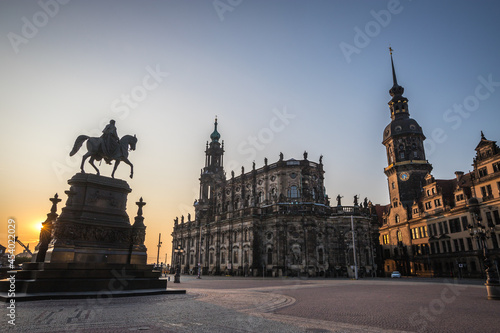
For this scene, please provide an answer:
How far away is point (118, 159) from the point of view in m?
17.5

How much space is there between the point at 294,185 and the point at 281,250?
13.8 metres

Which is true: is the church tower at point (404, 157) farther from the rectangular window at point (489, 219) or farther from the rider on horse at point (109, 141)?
the rider on horse at point (109, 141)

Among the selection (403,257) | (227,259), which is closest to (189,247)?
(227,259)

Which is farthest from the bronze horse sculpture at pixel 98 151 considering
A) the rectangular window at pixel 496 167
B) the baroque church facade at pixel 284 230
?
the rectangular window at pixel 496 167

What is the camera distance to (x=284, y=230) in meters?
51.5

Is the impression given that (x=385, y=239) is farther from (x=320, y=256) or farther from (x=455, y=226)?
(x=320, y=256)

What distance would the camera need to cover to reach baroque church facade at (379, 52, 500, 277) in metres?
42.3

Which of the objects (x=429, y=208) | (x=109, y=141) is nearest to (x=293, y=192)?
(x=429, y=208)

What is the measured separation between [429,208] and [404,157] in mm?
14706

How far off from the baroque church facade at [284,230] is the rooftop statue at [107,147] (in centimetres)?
2708

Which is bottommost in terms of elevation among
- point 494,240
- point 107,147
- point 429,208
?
point 494,240

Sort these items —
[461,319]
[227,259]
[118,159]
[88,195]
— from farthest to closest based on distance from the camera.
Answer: [227,259] → [118,159] → [88,195] → [461,319]

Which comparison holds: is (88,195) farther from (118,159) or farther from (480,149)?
(480,149)

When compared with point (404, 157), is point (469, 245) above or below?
below
